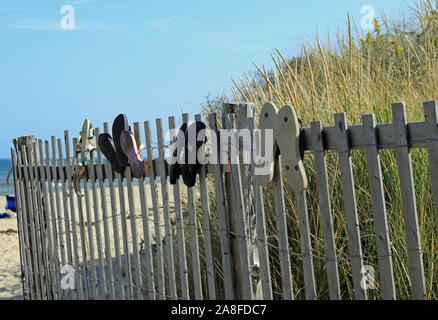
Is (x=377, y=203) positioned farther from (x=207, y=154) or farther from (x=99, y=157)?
(x=99, y=157)

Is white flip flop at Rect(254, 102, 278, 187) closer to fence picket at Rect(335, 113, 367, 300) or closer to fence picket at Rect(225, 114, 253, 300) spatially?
fence picket at Rect(225, 114, 253, 300)

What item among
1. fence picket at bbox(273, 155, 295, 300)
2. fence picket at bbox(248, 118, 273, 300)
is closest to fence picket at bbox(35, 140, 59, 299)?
fence picket at bbox(248, 118, 273, 300)

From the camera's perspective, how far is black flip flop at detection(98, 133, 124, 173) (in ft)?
12.3

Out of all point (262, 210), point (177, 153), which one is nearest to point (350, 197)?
point (262, 210)

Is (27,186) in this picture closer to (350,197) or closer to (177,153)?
(177,153)

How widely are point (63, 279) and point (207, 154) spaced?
261cm

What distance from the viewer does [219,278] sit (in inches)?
166

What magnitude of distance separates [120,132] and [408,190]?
7.22 feet

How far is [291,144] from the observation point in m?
2.52

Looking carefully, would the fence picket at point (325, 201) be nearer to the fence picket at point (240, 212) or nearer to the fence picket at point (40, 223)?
the fence picket at point (240, 212)

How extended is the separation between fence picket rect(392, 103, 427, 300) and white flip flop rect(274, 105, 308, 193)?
1.58 feet

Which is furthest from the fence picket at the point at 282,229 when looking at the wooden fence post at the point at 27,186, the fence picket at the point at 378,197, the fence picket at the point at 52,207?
the wooden fence post at the point at 27,186

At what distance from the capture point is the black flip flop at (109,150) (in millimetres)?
3754
